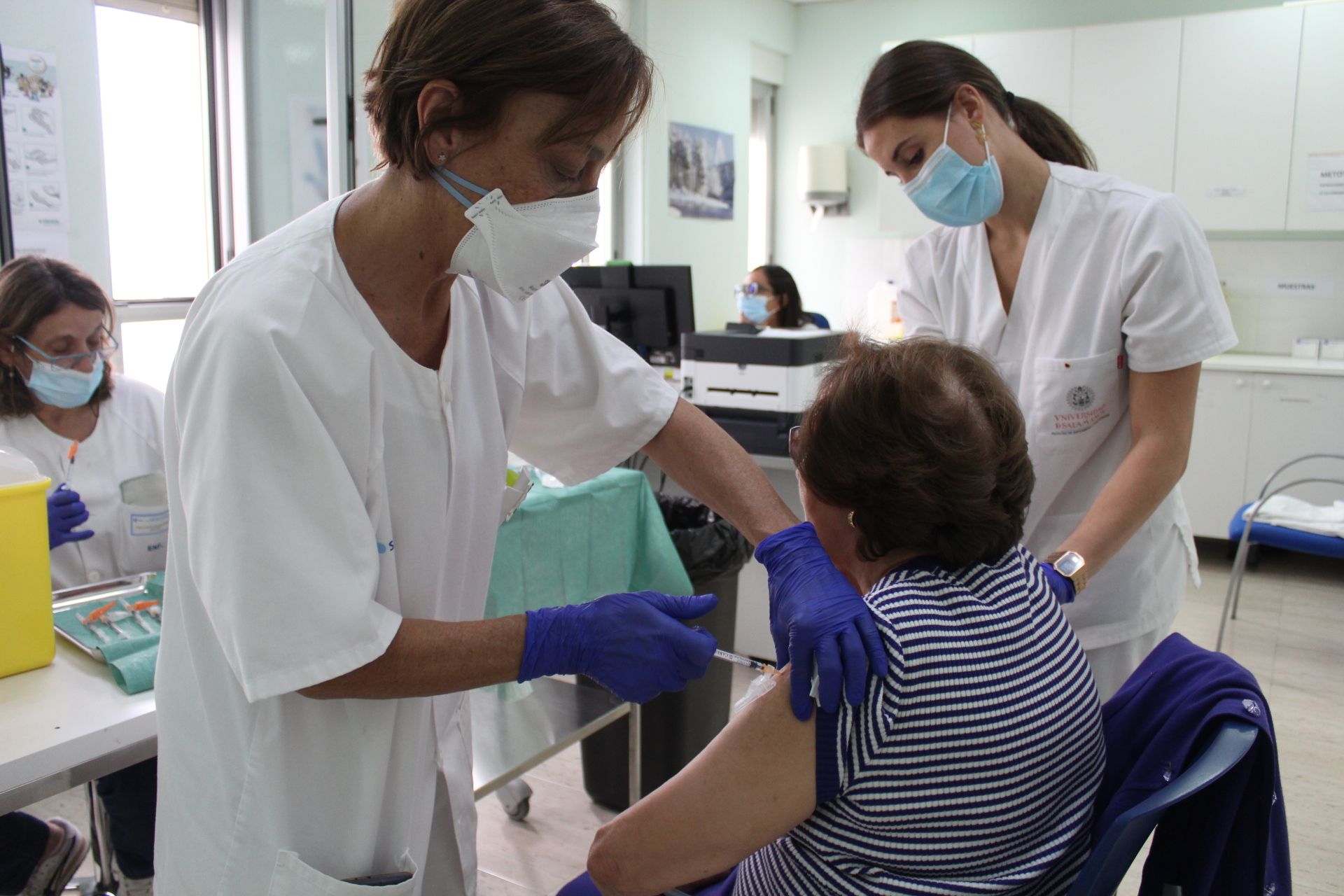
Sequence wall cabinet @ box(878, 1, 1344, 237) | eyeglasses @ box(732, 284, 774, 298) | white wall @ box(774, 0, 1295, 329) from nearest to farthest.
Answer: wall cabinet @ box(878, 1, 1344, 237) < eyeglasses @ box(732, 284, 774, 298) < white wall @ box(774, 0, 1295, 329)

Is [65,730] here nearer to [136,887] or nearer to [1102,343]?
[136,887]

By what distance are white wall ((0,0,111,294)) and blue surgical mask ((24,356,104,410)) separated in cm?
88

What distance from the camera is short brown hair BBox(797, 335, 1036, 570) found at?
0.99m

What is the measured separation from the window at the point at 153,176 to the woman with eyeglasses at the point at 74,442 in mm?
1015

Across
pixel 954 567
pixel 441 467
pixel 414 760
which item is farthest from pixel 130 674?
pixel 954 567

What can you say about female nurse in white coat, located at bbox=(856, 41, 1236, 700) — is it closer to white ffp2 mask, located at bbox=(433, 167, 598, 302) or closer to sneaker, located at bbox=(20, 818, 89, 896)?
white ffp2 mask, located at bbox=(433, 167, 598, 302)

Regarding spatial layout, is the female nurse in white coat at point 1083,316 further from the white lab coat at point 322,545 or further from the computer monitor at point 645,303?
the computer monitor at point 645,303

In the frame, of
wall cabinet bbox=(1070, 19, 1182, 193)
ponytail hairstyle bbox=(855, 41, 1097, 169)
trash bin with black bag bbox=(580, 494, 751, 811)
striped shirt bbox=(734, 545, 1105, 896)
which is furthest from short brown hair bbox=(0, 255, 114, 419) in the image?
wall cabinet bbox=(1070, 19, 1182, 193)

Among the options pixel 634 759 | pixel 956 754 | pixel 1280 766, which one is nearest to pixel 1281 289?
pixel 1280 766

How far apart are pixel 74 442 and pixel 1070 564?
2.04m

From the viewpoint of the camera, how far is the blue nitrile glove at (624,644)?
964 mm

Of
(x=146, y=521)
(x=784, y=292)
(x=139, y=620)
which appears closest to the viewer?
(x=139, y=620)

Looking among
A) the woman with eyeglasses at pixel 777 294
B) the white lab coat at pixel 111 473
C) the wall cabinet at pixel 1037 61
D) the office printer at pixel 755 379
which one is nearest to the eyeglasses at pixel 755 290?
the woman with eyeglasses at pixel 777 294

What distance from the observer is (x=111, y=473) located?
2.25 m
